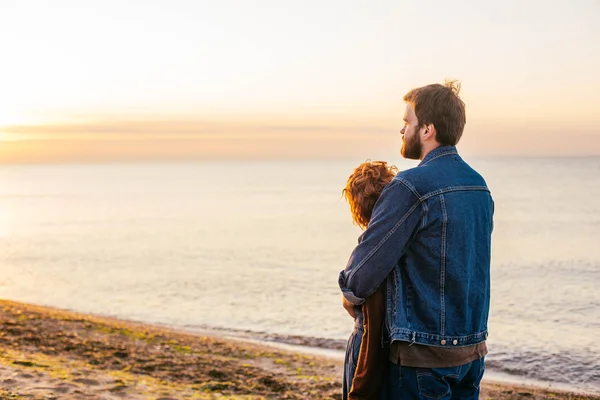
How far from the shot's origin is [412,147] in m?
2.91

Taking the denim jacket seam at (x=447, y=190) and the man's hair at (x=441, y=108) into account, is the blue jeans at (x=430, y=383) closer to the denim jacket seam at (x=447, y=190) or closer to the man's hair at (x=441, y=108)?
the denim jacket seam at (x=447, y=190)

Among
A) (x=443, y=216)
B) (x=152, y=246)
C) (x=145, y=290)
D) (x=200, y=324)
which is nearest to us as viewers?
(x=443, y=216)

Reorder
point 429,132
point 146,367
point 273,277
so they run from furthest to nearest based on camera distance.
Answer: point 273,277
point 146,367
point 429,132

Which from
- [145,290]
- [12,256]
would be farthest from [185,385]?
[12,256]

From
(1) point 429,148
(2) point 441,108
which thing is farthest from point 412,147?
(2) point 441,108

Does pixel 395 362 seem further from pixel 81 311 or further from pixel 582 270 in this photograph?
pixel 582 270

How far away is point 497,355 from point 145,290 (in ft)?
34.9

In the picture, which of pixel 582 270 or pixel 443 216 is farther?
pixel 582 270

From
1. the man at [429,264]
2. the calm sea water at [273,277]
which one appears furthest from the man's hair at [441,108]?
Result: the calm sea water at [273,277]

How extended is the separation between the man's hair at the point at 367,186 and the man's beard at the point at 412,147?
0.40 ft

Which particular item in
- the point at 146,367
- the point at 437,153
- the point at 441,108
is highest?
the point at 441,108

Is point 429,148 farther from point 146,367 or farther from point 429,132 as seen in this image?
point 146,367

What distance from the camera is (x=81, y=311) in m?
16.1

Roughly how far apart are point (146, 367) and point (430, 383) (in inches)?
270
